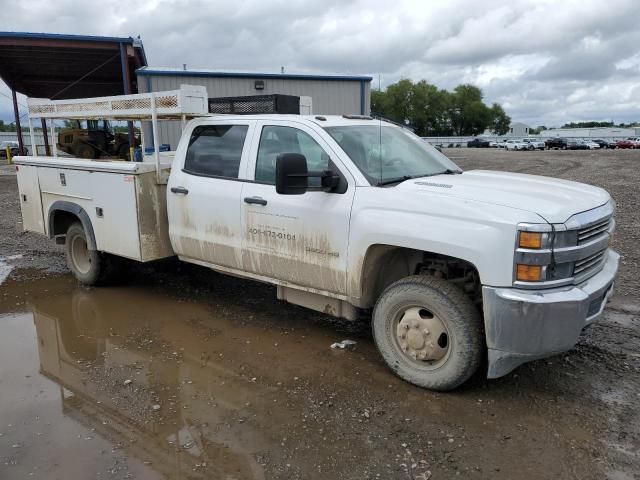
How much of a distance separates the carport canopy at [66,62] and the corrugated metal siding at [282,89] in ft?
4.10

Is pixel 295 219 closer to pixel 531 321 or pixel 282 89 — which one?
pixel 531 321

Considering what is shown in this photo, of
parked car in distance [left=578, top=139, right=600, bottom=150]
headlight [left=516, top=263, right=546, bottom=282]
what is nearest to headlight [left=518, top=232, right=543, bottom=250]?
headlight [left=516, top=263, right=546, bottom=282]

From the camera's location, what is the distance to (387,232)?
12.8ft

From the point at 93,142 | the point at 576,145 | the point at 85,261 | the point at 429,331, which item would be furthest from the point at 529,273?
the point at 576,145

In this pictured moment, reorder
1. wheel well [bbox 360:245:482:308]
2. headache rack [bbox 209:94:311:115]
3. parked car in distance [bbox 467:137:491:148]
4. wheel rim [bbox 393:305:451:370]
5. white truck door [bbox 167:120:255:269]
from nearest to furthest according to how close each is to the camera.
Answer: wheel rim [bbox 393:305:451:370], wheel well [bbox 360:245:482:308], white truck door [bbox 167:120:255:269], headache rack [bbox 209:94:311:115], parked car in distance [bbox 467:137:491:148]

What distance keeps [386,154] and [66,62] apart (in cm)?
1796

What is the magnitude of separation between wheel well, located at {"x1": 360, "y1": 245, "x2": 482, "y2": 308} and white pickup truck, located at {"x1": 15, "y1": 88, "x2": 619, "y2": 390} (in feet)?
0.05

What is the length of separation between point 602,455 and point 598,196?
1871 millimetres

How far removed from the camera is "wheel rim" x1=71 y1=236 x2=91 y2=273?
22.0ft

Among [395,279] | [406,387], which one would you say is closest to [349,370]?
[406,387]

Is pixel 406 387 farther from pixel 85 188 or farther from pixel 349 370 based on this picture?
pixel 85 188

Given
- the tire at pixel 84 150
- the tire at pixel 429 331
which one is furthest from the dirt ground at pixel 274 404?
the tire at pixel 84 150

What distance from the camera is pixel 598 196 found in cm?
407

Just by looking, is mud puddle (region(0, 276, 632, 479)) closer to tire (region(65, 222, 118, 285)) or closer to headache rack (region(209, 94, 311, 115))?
tire (region(65, 222, 118, 285))
